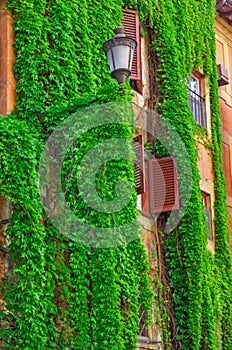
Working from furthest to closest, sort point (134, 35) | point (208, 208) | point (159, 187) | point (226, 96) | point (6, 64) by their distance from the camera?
1. point (226, 96)
2. point (208, 208)
3. point (134, 35)
4. point (159, 187)
5. point (6, 64)

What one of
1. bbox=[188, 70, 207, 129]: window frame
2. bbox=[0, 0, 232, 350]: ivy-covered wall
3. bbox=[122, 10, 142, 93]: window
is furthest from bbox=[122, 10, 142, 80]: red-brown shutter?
bbox=[188, 70, 207, 129]: window frame

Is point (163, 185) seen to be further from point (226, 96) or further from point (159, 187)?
point (226, 96)

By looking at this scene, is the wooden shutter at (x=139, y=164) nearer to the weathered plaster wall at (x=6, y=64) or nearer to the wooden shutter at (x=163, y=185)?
the wooden shutter at (x=163, y=185)

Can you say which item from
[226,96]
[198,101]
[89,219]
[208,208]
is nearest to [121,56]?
[89,219]

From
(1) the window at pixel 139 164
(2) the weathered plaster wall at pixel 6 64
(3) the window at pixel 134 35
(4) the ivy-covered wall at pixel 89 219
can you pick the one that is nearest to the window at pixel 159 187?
(4) the ivy-covered wall at pixel 89 219

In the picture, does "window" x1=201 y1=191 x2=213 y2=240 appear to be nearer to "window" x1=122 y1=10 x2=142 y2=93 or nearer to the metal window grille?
the metal window grille

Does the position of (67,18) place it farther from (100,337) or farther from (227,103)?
(227,103)

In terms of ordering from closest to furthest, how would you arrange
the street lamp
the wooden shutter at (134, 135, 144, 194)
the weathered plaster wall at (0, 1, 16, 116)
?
the street lamp
the weathered plaster wall at (0, 1, 16, 116)
the wooden shutter at (134, 135, 144, 194)
